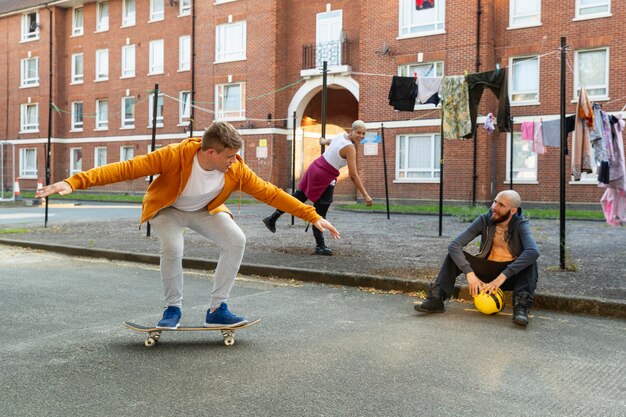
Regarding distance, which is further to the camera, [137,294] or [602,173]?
[602,173]

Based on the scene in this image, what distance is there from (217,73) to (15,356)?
96.8 ft

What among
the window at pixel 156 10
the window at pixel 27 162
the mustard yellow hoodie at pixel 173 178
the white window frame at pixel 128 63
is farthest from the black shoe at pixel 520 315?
the window at pixel 27 162

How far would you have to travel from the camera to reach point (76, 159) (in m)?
39.2

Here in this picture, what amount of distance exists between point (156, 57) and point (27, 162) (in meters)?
13.1

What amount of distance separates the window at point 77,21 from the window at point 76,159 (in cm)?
719

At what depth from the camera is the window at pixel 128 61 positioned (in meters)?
36.6

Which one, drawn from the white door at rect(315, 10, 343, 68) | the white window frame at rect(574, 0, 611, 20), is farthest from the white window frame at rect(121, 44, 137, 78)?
the white window frame at rect(574, 0, 611, 20)

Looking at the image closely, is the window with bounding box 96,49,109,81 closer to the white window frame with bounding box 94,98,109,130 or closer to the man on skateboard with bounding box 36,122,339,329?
the white window frame with bounding box 94,98,109,130

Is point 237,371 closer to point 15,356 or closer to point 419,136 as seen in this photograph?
point 15,356

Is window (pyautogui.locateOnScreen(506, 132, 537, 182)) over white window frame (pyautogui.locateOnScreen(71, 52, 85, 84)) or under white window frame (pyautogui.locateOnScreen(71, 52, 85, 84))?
under

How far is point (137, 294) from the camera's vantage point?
6.93 m

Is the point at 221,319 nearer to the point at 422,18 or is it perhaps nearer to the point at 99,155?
the point at 422,18

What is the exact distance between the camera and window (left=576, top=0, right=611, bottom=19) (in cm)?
2294

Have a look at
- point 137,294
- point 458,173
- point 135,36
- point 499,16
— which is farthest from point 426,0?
point 137,294
